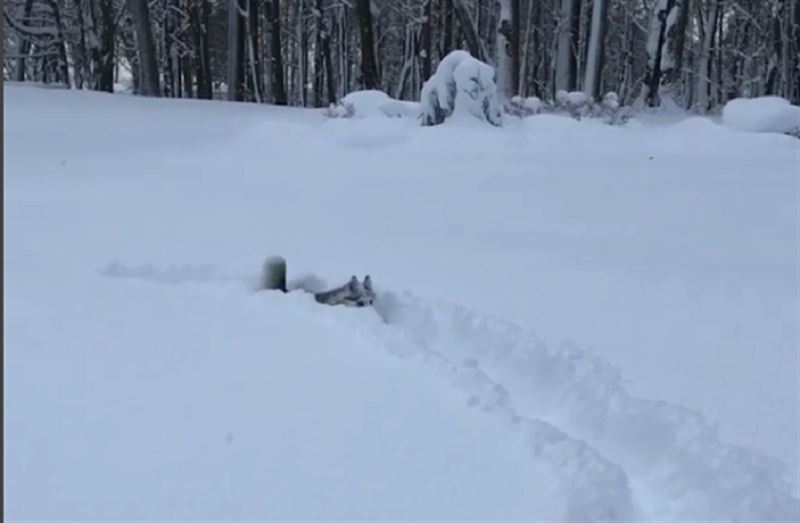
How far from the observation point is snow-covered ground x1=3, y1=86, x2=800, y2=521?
2.17 m

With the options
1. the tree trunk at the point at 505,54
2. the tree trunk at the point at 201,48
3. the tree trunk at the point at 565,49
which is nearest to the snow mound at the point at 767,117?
the tree trunk at the point at 505,54

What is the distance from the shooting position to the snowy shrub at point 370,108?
9273mm

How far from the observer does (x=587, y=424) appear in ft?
8.75

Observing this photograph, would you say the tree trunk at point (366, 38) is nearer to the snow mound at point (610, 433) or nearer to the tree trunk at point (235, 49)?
the tree trunk at point (235, 49)

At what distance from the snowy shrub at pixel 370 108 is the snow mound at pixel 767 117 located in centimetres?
333

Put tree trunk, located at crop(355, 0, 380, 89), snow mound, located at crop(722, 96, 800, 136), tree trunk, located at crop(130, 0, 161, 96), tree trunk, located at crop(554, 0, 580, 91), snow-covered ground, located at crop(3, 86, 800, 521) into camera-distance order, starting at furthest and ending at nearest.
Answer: tree trunk, located at crop(554, 0, 580, 91), tree trunk, located at crop(355, 0, 380, 89), tree trunk, located at crop(130, 0, 161, 96), snow mound, located at crop(722, 96, 800, 136), snow-covered ground, located at crop(3, 86, 800, 521)

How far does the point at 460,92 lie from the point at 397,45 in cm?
2139

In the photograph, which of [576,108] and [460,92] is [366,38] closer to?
[576,108]

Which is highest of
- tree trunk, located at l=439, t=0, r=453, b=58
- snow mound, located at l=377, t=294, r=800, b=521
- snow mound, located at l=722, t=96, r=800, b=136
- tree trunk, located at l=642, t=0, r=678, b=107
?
tree trunk, located at l=439, t=0, r=453, b=58

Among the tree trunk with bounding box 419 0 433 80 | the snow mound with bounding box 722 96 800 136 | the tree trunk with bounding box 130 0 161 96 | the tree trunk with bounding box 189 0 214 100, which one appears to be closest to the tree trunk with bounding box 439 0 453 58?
the tree trunk with bounding box 419 0 433 80

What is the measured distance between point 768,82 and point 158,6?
48.5ft

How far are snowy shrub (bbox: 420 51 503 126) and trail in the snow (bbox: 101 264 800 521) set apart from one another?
5005 millimetres

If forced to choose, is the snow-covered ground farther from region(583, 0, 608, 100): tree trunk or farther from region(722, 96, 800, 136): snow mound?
region(583, 0, 608, 100): tree trunk

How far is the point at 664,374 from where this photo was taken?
2.91 meters
